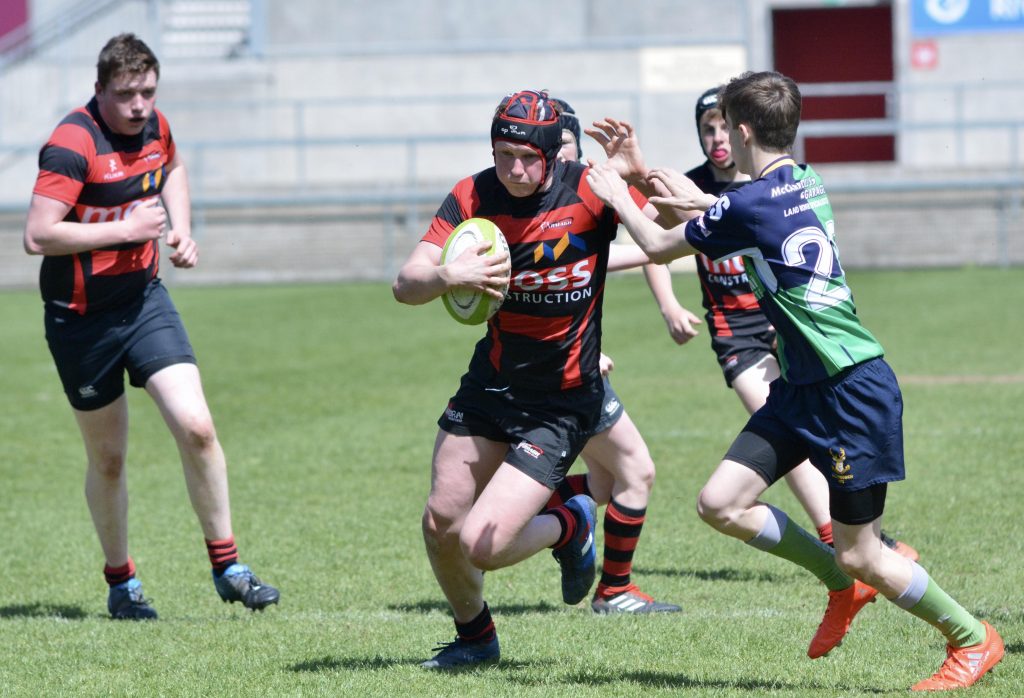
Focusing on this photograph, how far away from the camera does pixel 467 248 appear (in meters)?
4.70

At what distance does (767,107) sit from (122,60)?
288cm

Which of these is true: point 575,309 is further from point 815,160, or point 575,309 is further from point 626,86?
point 815,160

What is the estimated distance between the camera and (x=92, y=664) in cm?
515

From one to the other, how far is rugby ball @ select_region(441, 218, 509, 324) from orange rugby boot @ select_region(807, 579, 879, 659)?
61.4 inches

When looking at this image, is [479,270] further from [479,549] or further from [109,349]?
[109,349]

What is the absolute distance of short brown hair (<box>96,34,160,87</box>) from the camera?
19.5ft

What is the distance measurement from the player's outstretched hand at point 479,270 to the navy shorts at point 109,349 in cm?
199

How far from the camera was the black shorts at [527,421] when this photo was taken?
4.95 metres

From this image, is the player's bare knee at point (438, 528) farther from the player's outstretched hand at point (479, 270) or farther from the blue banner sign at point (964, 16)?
the blue banner sign at point (964, 16)

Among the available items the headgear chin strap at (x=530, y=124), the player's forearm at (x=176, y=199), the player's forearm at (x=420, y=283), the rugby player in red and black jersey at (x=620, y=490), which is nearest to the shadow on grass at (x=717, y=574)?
the rugby player in red and black jersey at (x=620, y=490)

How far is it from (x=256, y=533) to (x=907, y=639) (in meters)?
3.84

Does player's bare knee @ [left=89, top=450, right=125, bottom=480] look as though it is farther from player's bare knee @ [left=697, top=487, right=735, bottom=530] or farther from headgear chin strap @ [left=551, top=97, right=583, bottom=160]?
player's bare knee @ [left=697, top=487, right=735, bottom=530]

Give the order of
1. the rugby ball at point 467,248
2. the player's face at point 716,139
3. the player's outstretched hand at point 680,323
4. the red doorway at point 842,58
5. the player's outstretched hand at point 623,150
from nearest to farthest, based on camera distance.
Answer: the rugby ball at point 467,248 < the player's outstretched hand at point 623,150 < the player's outstretched hand at point 680,323 < the player's face at point 716,139 < the red doorway at point 842,58

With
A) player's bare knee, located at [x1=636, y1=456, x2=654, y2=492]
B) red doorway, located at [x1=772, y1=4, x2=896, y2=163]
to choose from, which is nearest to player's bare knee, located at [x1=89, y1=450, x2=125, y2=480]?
player's bare knee, located at [x1=636, y1=456, x2=654, y2=492]
